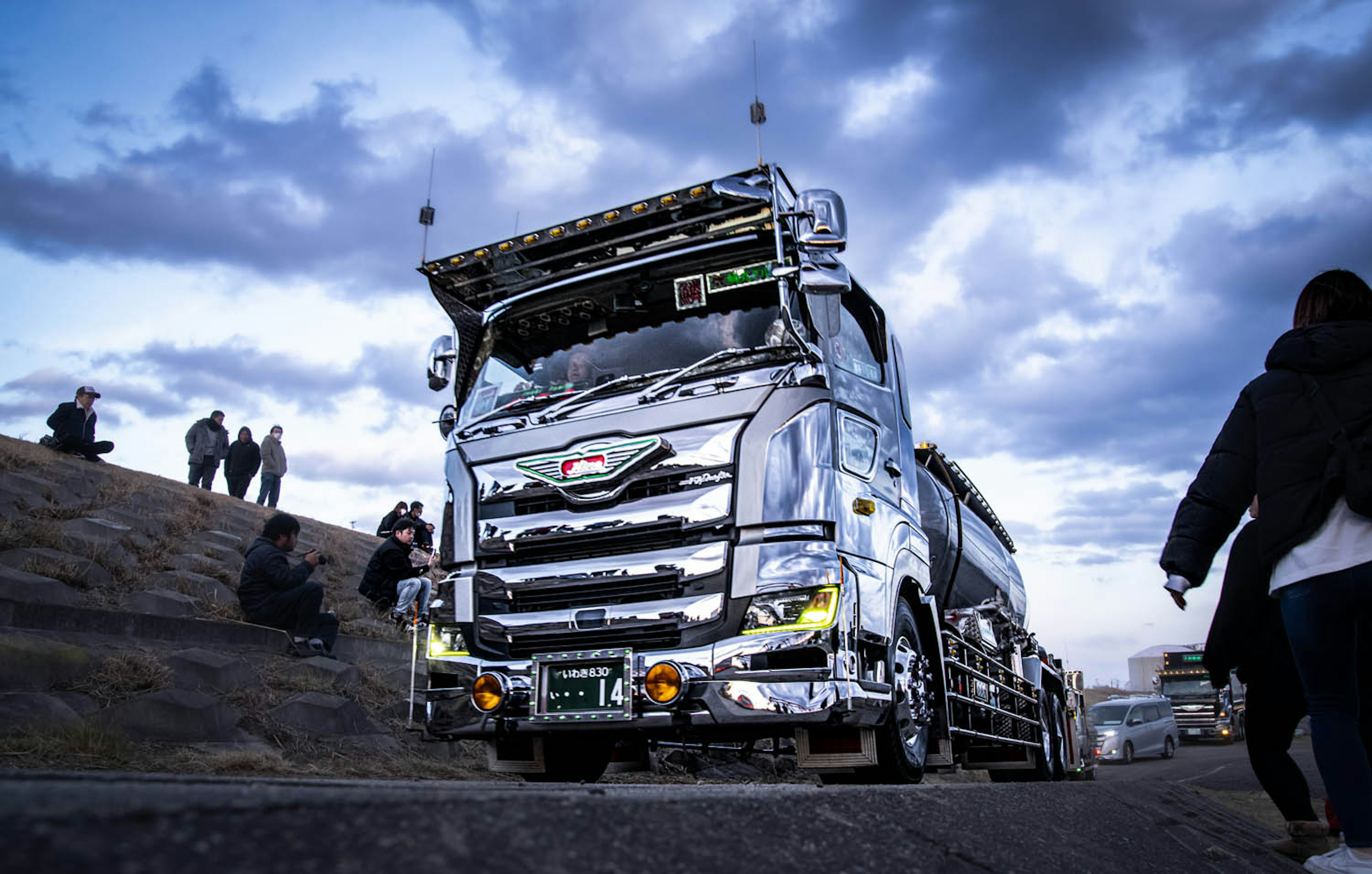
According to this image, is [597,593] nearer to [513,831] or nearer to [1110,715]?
[513,831]

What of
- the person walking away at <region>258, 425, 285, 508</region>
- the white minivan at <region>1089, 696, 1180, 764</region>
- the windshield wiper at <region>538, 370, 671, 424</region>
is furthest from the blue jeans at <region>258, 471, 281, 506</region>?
the white minivan at <region>1089, 696, 1180, 764</region>

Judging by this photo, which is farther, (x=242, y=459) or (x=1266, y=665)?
(x=242, y=459)

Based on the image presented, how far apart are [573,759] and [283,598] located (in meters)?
4.14

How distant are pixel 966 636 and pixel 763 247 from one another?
11.3 feet

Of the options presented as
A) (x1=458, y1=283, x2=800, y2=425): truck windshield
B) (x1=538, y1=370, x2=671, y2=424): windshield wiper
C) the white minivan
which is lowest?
the white minivan

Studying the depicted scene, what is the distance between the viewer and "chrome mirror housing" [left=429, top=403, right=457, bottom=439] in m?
6.09

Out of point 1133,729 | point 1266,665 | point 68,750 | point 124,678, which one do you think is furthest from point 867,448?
point 1133,729

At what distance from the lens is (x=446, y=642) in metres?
5.18

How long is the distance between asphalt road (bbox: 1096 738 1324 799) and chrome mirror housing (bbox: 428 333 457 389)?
15.8 ft

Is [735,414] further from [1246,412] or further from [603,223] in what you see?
[1246,412]

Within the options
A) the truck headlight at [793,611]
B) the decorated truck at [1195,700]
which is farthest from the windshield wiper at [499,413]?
the decorated truck at [1195,700]

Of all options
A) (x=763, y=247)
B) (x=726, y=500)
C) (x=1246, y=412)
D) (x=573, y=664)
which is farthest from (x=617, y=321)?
(x=1246, y=412)

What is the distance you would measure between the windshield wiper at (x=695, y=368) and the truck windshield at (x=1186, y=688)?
131 ft

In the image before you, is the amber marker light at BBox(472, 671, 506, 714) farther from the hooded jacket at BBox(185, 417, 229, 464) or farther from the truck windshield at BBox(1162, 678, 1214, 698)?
the truck windshield at BBox(1162, 678, 1214, 698)
